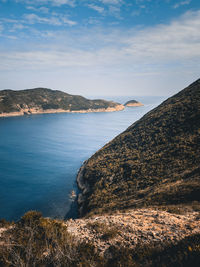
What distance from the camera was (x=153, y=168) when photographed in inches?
862

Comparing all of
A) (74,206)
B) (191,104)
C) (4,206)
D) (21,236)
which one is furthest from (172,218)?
(191,104)

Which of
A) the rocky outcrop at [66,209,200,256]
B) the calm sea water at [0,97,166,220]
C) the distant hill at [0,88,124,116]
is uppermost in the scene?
the distant hill at [0,88,124,116]

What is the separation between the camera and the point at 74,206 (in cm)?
2520

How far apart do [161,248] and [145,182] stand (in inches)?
511

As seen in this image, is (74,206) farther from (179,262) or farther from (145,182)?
(179,262)

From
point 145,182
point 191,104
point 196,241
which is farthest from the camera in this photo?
point 191,104

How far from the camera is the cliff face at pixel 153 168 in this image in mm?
15182

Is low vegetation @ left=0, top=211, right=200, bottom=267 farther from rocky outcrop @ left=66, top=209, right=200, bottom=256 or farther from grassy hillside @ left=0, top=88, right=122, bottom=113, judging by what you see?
grassy hillside @ left=0, top=88, right=122, bottom=113

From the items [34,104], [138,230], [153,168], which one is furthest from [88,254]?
[34,104]

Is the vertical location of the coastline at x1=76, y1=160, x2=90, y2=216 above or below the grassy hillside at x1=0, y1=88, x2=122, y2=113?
below

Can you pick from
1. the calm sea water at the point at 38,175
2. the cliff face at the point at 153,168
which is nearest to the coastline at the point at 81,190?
the cliff face at the point at 153,168

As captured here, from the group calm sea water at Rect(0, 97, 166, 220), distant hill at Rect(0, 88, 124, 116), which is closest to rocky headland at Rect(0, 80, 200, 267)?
calm sea water at Rect(0, 97, 166, 220)

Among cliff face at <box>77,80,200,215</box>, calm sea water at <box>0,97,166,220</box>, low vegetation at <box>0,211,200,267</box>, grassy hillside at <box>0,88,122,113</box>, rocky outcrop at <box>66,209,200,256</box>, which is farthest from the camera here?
grassy hillside at <box>0,88,122,113</box>

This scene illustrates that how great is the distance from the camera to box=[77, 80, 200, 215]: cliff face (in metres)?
15.2
